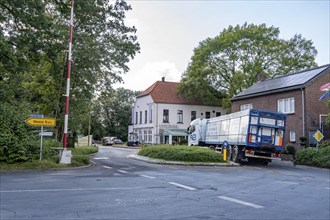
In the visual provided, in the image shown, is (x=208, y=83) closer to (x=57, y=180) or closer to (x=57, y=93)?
(x=57, y=93)

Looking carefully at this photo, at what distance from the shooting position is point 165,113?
61875 millimetres

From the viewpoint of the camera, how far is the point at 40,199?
30.2 ft

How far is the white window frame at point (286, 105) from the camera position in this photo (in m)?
34.3

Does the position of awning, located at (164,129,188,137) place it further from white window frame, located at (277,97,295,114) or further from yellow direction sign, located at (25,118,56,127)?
yellow direction sign, located at (25,118,56,127)

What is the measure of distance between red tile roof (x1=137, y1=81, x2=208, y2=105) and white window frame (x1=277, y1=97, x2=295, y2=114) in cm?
2811

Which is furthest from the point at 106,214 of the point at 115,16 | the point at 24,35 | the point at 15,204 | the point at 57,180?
the point at 115,16

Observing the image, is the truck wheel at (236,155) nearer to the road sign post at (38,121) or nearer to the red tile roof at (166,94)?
the road sign post at (38,121)

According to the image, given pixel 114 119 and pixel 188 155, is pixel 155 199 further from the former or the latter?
pixel 114 119

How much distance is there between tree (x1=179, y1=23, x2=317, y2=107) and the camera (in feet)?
176

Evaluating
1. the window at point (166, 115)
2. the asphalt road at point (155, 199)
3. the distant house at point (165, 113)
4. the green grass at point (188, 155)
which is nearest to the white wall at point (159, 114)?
the distant house at point (165, 113)

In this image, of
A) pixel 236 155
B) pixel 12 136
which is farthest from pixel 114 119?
pixel 12 136

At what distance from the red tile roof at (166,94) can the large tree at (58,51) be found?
113ft

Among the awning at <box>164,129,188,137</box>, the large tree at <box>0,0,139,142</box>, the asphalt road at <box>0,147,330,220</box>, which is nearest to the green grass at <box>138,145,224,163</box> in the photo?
the large tree at <box>0,0,139,142</box>

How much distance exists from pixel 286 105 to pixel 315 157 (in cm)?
1031
